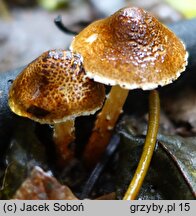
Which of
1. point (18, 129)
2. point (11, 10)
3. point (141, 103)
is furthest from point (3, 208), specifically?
point (11, 10)

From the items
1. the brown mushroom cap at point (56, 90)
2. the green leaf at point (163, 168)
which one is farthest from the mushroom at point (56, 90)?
the green leaf at point (163, 168)

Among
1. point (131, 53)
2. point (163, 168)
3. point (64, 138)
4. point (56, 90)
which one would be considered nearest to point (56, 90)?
point (56, 90)

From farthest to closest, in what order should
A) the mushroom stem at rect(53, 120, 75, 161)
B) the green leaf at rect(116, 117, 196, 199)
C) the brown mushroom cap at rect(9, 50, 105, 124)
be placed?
the mushroom stem at rect(53, 120, 75, 161) → the green leaf at rect(116, 117, 196, 199) → the brown mushroom cap at rect(9, 50, 105, 124)

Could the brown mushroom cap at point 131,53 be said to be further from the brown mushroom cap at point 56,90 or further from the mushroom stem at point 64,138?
the mushroom stem at point 64,138

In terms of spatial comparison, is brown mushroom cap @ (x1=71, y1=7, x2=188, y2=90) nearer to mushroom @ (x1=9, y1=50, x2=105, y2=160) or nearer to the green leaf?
mushroom @ (x1=9, y1=50, x2=105, y2=160)

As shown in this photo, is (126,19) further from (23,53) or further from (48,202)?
(23,53)

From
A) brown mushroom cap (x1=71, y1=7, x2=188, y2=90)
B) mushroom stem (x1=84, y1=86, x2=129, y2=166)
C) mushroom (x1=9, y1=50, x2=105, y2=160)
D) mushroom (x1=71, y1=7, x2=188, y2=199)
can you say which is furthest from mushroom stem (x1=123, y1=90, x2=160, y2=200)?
mushroom (x1=9, y1=50, x2=105, y2=160)

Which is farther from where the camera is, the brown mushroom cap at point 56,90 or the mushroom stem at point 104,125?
the mushroom stem at point 104,125
